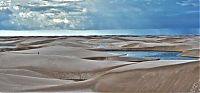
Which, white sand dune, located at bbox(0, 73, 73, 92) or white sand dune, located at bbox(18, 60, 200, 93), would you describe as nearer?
white sand dune, located at bbox(18, 60, 200, 93)

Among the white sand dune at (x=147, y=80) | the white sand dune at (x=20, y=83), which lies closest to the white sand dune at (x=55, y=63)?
the white sand dune at (x=20, y=83)

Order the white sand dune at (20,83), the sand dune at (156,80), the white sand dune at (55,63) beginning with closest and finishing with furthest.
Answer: the sand dune at (156,80), the white sand dune at (20,83), the white sand dune at (55,63)

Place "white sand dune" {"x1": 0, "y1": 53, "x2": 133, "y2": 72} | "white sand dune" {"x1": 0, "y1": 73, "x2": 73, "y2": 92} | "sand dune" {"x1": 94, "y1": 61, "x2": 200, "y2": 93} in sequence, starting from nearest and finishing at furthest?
"sand dune" {"x1": 94, "y1": 61, "x2": 200, "y2": 93}, "white sand dune" {"x1": 0, "y1": 73, "x2": 73, "y2": 92}, "white sand dune" {"x1": 0, "y1": 53, "x2": 133, "y2": 72}

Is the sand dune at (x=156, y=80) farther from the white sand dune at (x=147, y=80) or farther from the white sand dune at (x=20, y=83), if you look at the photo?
the white sand dune at (x=20, y=83)

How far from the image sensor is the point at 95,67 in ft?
16.5

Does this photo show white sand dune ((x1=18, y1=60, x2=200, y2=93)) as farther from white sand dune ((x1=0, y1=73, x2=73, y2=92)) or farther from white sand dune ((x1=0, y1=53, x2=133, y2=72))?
white sand dune ((x1=0, y1=53, x2=133, y2=72))

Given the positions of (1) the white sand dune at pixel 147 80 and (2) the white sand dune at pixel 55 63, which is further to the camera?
(2) the white sand dune at pixel 55 63

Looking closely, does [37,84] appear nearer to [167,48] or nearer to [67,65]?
[67,65]

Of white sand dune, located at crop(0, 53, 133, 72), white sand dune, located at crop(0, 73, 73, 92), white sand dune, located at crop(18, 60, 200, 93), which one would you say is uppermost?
white sand dune, located at crop(18, 60, 200, 93)

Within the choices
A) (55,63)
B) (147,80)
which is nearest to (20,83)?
(147,80)

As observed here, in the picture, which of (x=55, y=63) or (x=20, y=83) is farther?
(x=55, y=63)

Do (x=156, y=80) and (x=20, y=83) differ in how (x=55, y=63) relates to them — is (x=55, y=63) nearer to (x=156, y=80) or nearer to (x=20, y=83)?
(x=20, y=83)

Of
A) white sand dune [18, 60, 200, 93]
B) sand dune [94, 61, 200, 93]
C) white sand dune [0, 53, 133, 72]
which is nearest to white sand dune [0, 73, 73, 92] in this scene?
white sand dune [18, 60, 200, 93]

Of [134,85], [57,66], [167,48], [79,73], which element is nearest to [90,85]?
[134,85]
